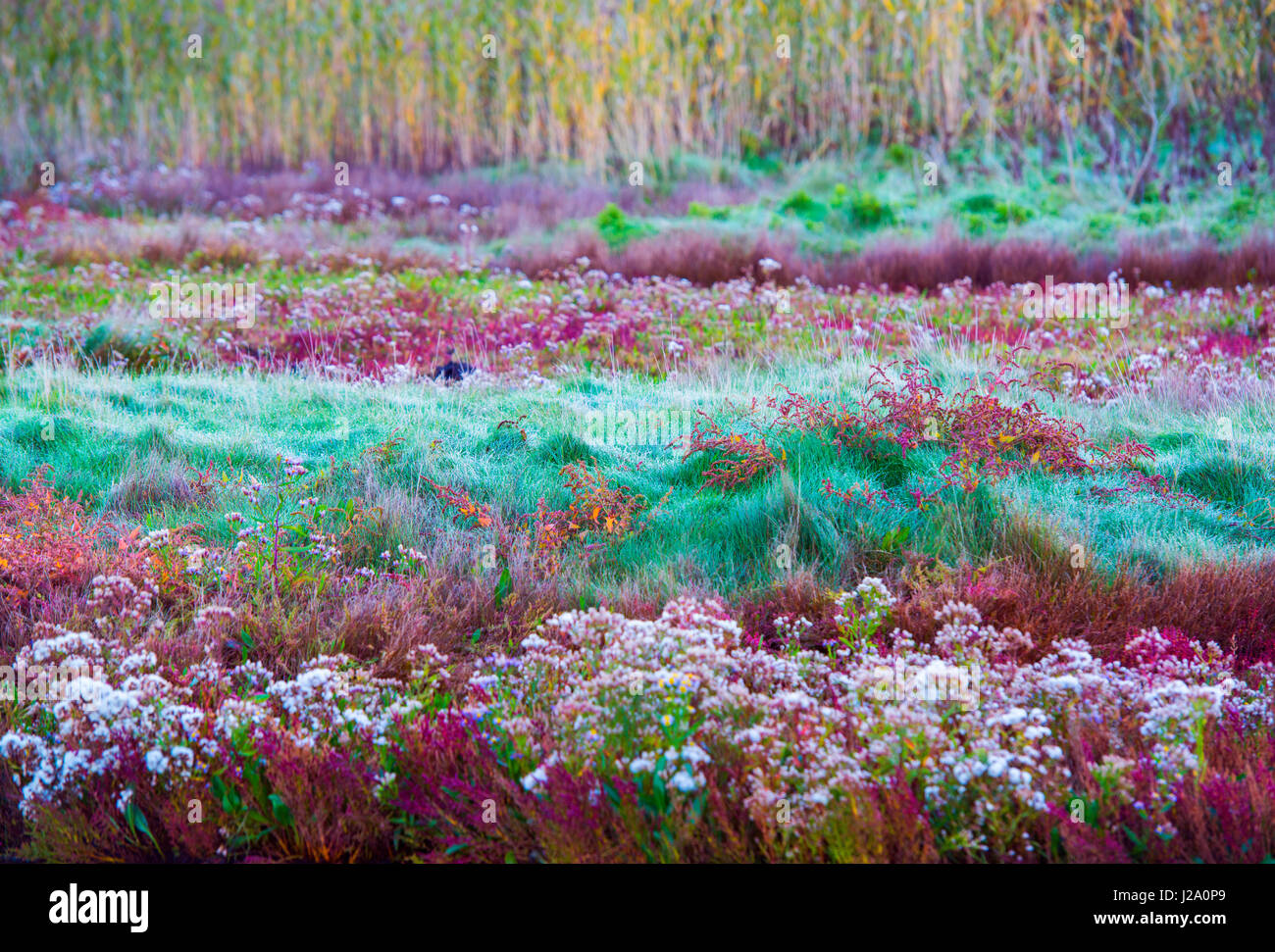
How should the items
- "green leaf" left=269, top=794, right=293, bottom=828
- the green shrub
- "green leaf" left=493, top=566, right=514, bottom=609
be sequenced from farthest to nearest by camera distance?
the green shrub < "green leaf" left=493, top=566, right=514, bottom=609 < "green leaf" left=269, top=794, right=293, bottom=828

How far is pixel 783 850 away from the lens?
2.77 meters

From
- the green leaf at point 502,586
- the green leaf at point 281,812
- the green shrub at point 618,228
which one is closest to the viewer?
the green leaf at point 281,812

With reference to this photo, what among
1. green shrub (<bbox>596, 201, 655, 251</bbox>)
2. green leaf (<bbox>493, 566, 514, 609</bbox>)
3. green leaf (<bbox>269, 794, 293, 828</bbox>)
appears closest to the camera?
Answer: green leaf (<bbox>269, 794, 293, 828</bbox>)

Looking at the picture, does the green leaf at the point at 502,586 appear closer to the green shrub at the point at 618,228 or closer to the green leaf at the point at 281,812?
the green leaf at the point at 281,812

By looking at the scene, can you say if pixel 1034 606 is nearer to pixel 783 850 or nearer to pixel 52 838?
pixel 783 850

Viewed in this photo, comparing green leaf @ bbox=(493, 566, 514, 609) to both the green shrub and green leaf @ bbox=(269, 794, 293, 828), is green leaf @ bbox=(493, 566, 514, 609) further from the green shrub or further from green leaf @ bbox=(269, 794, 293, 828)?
the green shrub

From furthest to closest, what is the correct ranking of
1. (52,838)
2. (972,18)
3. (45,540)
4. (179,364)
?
1. (972,18)
2. (179,364)
3. (45,540)
4. (52,838)

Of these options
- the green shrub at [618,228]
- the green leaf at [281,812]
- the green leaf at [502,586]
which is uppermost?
the green shrub at [618,228]

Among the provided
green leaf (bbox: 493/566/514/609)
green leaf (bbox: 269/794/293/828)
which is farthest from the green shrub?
green leaf (bbox: 269/794/293/828)

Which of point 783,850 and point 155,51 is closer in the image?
point 783,850

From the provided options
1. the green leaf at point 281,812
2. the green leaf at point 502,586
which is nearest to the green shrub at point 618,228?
the green leaf at point 502,586

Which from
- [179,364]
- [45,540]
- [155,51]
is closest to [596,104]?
[155,51]
